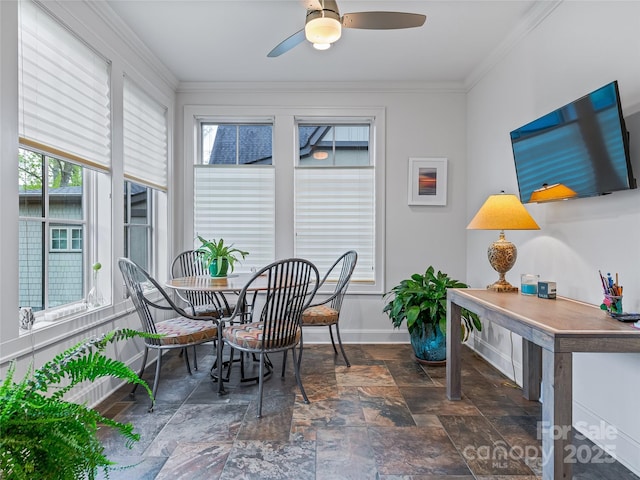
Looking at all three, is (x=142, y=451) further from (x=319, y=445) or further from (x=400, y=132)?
(x=400, y=132)

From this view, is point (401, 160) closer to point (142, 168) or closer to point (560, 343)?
point (142, 168)

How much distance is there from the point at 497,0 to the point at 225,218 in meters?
2.96

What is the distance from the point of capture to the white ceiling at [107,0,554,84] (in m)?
2.45

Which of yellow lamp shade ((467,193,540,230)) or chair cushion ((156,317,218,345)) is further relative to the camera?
chair cushion ((156,317,218,345))

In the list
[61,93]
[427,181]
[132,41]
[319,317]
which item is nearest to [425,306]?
[319,317]

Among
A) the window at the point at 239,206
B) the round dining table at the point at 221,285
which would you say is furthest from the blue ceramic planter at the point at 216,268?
the window at the point at 239,206

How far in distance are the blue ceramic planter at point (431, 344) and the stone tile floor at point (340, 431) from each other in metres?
0.19

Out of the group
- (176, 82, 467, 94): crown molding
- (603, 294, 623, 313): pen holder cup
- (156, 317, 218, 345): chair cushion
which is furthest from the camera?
(176, 82, 467, 94): crown molding

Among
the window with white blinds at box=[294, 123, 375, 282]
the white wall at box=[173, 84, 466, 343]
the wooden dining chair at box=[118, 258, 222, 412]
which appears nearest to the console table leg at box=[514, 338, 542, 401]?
the white wall at box=[173, 84, 466, 343]

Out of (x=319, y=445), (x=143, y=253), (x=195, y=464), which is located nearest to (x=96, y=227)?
(x=143, y=253)

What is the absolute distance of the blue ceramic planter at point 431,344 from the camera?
3.04m

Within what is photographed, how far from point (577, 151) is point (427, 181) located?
1.80 m

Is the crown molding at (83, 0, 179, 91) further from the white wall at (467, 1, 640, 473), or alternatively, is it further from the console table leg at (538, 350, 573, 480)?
the console table leg at (538, 350, 573, 480)

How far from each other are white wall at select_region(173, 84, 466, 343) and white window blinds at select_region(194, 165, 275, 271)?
0.21 metres
